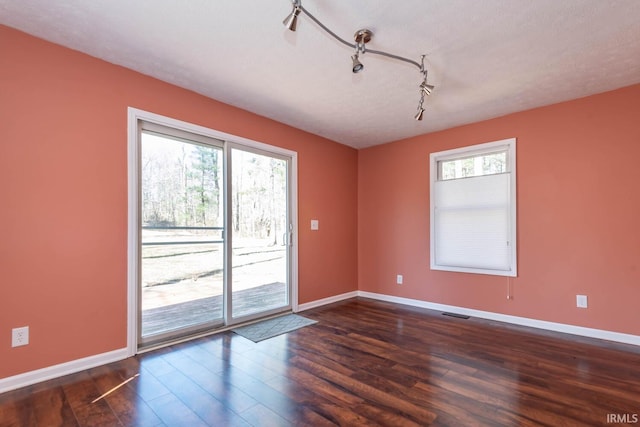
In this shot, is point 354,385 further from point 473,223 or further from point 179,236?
point 473,223

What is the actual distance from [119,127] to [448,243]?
3988mm

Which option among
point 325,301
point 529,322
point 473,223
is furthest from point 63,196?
point 529,322

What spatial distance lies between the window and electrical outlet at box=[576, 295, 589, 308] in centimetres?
62

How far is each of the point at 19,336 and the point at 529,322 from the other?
15.5ft

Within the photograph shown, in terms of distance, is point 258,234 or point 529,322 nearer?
point 529,322

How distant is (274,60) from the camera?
2523 millimetres

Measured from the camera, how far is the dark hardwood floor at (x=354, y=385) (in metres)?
1.82

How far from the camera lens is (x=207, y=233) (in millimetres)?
3258

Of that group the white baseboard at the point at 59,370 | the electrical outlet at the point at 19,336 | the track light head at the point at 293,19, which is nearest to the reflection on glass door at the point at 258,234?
the white baseboard at the point at 59,370

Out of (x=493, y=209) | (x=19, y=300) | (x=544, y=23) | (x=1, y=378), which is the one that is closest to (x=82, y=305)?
(x=19, y=300)

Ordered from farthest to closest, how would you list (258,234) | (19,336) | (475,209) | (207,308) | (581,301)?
(475,209) < (258,234) < (207,308) < (581,301) < (19,336)

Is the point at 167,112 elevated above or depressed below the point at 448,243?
above

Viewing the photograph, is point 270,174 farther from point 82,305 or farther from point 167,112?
point 82,305

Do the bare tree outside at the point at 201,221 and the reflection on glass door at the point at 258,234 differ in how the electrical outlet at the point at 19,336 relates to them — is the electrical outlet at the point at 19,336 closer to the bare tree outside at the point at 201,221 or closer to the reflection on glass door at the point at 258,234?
the bare tree outside at the point at 201,221
